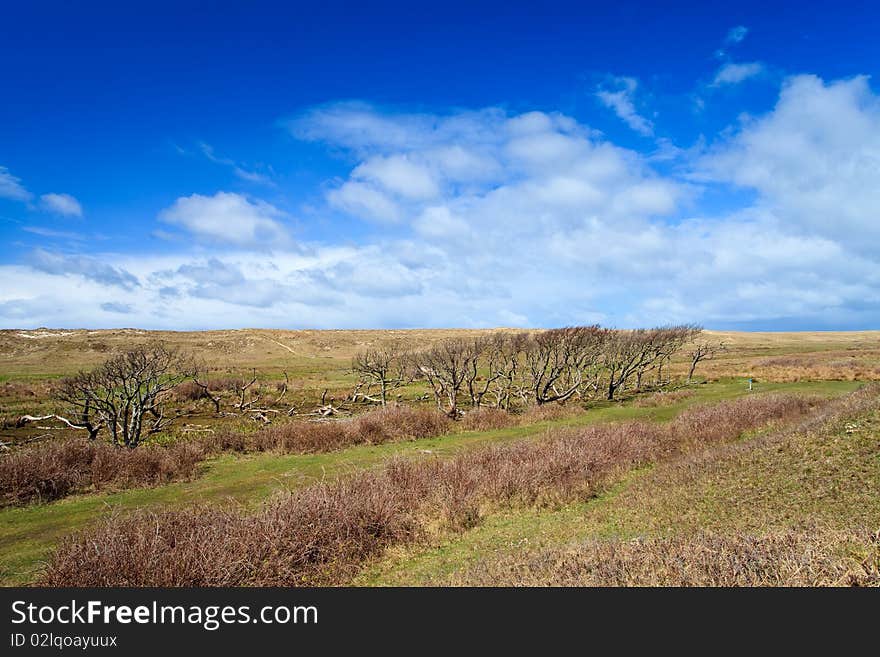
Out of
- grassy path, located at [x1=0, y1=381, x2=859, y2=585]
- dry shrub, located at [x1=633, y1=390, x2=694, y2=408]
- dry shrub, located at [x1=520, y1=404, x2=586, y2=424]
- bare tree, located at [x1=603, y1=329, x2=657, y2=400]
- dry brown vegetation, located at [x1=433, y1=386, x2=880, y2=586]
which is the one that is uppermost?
bare tree, located at [x1=603, y1=329, x2=657, y2=400]

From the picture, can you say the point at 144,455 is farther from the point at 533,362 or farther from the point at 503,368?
the point at 533,362

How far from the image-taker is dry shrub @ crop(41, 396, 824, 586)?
985 centimetres

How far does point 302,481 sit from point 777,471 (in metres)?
16.8

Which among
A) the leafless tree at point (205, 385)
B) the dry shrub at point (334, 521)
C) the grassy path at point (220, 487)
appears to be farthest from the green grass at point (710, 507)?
the leafless tree at point (205, 385)

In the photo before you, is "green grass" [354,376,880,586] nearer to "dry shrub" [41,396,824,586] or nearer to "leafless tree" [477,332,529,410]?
"dry shrub" [41,396,824,586]

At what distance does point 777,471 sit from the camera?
13.9m

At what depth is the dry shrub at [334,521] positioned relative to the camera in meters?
9.85

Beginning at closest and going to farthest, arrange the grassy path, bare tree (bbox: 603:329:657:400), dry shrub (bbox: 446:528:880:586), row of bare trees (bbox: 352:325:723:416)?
1. dry shrub (bbox: 446:528:880:586)
2. the grassy path
3. row of bare trees (bbox: 352:325:723:416)
4. bare tree (bbox: 603:329:657:400)

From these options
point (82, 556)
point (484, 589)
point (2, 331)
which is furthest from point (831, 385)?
point (2, 331)

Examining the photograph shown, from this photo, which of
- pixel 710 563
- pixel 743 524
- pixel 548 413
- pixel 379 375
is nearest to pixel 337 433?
pixel 548 413

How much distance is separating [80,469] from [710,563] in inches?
926

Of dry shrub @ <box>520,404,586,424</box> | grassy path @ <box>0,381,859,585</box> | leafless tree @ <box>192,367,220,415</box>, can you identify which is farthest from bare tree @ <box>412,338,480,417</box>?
leafless tree @ <box>192,367,220,415</box>

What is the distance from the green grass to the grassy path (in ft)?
25.3

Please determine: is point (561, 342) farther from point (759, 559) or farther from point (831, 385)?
point (759, 559)
